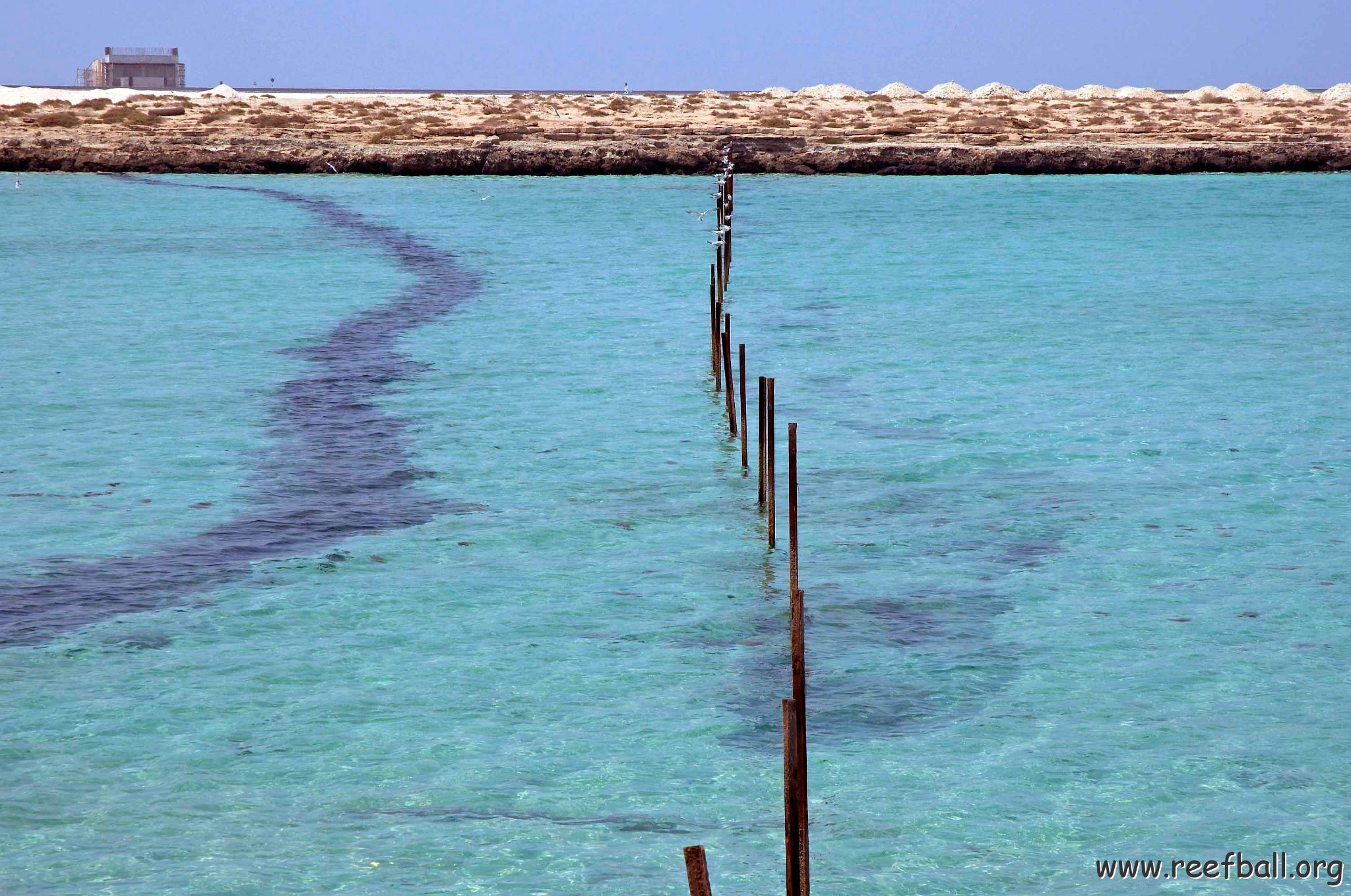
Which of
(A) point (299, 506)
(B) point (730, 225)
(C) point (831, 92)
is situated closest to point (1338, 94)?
(C) point (831, 92)

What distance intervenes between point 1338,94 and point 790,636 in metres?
108

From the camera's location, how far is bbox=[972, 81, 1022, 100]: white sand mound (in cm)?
10875

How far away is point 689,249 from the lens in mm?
32781

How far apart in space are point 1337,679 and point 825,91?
104 meters

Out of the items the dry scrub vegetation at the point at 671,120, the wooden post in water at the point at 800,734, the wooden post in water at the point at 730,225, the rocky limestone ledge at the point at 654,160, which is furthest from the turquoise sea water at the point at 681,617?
the dry scrub vegetation at the point at 671,120

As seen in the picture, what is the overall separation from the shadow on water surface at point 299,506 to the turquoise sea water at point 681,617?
6.3 inches

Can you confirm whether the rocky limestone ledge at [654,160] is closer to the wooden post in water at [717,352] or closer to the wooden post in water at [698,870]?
the wooden post in water at [717,352]

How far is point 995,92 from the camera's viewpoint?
377 feet

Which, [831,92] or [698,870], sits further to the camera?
[831,92]

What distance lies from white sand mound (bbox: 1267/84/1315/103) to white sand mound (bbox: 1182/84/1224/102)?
3.63 m

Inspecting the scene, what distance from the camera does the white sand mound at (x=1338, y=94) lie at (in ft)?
319

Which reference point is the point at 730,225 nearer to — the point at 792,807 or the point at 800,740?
the point at 800,740

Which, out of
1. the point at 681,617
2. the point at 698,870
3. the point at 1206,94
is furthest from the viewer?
the point at 1206,94

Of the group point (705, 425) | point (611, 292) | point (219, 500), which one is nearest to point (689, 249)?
point (611, 292)
